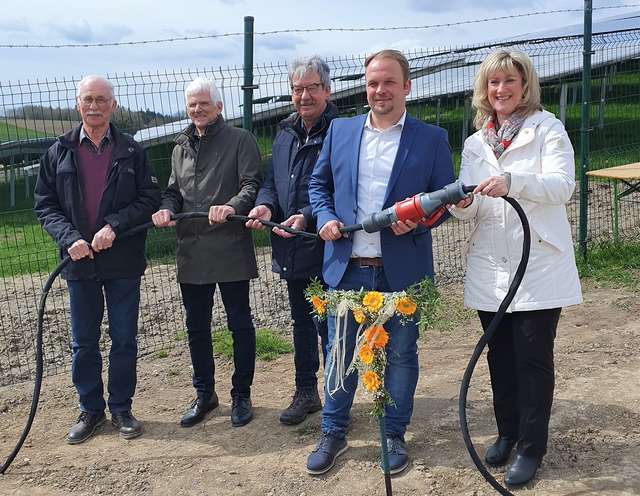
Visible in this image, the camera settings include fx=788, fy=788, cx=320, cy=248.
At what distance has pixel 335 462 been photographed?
156 inches

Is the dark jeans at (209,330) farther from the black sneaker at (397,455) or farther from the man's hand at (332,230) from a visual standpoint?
the black sneaker at (397,455)

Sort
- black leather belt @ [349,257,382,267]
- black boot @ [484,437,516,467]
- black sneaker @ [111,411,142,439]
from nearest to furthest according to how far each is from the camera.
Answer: black leather belt @ [349,257,382,267]
black boot @ [484,437,516,467]
black sneaker @ [111,411,142,439]

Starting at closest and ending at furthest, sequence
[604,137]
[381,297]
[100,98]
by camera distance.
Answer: [381,297]
[100,98]
[604,137]

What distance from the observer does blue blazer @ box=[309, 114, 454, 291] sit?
3.59 m

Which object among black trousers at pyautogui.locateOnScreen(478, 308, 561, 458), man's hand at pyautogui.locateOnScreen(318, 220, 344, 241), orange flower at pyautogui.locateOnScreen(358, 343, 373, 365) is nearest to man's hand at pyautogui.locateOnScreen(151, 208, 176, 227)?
man's hand at pyautogui.locateOnScreen(318, 220, 344, 241)

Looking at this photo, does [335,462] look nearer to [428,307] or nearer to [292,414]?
[292,414]

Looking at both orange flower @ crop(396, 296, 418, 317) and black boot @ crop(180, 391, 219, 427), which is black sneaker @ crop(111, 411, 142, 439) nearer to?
black boot @ crop(180, 391, 219, 427)

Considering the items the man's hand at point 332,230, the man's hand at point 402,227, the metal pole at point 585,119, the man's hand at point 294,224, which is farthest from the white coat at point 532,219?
the metal pole at point 585,119

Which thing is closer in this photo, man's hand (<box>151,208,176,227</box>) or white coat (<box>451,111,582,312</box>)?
white coat (<box>451,111,582,312</box>)

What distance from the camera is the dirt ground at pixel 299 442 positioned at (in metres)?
3.76

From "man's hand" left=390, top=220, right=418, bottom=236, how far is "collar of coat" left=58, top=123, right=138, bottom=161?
62.1 inches

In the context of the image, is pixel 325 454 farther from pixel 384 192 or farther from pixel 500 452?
pixel 384 192

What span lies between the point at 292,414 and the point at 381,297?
143cm

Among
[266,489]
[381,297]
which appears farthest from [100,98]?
[266,489]
